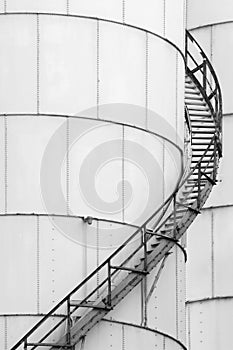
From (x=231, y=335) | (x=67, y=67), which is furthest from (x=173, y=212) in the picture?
(x=231, y=335)

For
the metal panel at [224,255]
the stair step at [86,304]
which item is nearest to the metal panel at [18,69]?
the stair step at [86,304]

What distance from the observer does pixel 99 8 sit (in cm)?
4328

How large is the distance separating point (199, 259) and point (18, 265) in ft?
48.1

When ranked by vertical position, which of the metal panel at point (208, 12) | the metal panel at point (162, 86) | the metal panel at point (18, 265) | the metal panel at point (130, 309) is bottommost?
the metal panel at point (130, 309)

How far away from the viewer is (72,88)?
42.5m

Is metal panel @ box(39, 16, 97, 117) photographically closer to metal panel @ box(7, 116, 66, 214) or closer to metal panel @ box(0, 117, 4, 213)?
metal panel @ box(7, 116, 66, 214)

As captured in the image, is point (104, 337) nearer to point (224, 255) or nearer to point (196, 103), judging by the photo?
point (196, 103)

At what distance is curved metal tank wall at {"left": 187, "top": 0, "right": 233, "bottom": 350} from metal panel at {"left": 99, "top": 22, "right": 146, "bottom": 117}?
1248 centimetres

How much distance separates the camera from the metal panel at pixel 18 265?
41344mm

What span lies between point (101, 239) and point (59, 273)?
1.41 m

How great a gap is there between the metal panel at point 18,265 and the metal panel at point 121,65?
3.72m

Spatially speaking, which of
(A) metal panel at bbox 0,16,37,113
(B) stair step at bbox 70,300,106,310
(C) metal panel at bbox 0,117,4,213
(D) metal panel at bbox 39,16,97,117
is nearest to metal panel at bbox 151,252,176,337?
(B) stair step at bbox 70,300,106,310

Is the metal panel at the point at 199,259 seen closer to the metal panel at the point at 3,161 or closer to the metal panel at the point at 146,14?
the metal panel at the point at 146,14

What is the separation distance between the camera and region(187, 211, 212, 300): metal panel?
55.1 meters
